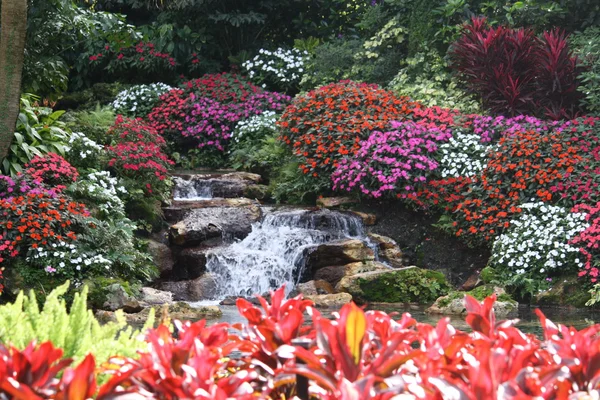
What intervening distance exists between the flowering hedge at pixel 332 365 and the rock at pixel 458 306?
22.1 feet

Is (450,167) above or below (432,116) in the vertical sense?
below

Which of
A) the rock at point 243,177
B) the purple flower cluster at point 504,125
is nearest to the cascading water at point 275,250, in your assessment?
the rock at point 243,177

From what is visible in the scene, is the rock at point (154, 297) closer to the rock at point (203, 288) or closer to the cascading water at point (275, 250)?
the rock at point (203, 288)

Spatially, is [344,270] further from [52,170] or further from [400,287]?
[52,170]

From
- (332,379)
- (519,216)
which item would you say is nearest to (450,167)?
(519,216)

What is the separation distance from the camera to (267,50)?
65.1ft

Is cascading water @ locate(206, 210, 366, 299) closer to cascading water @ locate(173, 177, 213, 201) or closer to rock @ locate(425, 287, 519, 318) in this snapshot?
cascading water @ locate(173, 177, 213, 201)

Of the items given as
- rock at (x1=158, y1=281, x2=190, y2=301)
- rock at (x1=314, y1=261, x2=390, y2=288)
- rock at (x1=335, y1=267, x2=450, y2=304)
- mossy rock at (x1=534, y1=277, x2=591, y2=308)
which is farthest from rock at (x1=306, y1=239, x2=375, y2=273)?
mossy rock at (x1=534, y1=277, x2=591, y2=308)

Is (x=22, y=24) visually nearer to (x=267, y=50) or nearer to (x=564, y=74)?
(x=564, y=74)

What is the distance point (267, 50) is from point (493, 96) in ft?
26.6

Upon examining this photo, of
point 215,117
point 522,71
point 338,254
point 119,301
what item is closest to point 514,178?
point 522,71

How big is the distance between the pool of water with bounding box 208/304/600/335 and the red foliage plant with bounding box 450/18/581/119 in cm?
413

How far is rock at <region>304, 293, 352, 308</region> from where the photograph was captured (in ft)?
31.2

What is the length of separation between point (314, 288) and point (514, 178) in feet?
10.8
